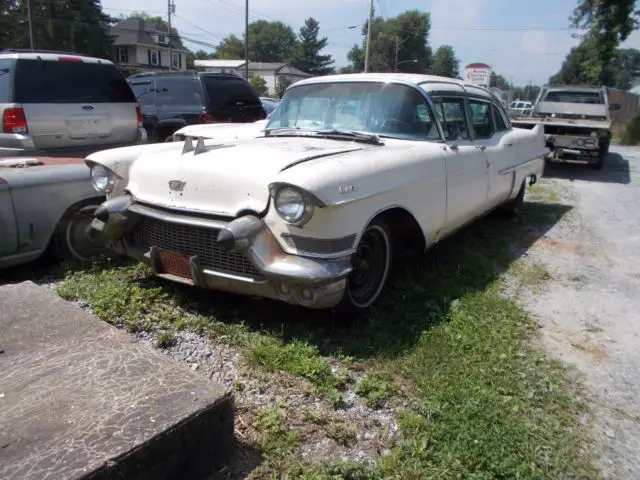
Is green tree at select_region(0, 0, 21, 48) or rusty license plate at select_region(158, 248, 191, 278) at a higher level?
green tree at select_region(0, 0, 21, 48)

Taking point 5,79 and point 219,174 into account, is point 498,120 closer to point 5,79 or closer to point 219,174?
point 219,174

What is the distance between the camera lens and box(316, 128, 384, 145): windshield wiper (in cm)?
395

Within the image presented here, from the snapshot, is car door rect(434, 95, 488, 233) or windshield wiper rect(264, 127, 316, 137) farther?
windshield wiper rect(264, 127, 316, 137)

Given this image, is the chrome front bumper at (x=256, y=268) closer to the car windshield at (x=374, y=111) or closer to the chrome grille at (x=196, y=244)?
the chrome grille at (x=196, y=244)

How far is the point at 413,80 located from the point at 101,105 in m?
4.22

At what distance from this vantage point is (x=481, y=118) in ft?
17.7

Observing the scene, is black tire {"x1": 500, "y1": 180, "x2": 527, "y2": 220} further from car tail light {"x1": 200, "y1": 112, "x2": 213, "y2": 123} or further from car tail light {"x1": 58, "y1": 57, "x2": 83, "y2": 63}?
car tail light {"x1": 58, "y1": 57, "x2": 83, "y2": 63}

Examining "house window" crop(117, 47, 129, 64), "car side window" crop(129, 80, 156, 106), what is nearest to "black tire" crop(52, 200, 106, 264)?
"car side window" crop(129, 80, 156, 106)

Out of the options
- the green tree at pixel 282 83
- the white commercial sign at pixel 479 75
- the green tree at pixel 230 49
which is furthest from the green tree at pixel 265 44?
the white commercial sign at pixel 479 75

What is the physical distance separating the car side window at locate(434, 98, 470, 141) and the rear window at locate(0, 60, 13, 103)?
15.7 feet

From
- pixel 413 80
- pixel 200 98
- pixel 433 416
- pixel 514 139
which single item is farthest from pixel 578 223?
pixel 200 98

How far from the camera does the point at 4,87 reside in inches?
234

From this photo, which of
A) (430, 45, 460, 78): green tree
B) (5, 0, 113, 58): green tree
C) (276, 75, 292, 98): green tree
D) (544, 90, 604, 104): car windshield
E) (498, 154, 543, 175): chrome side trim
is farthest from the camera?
(430, 45, 460, 78): green tree

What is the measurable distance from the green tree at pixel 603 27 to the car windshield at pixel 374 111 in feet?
78.9
